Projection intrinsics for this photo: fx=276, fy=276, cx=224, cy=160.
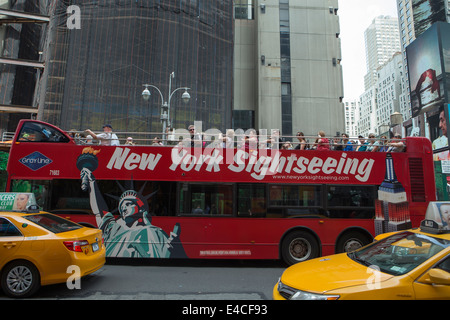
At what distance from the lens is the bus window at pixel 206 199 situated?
26.0 ft

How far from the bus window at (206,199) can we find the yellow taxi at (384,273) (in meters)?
3.92

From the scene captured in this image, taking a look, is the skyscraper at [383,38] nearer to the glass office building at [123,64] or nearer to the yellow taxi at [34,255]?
the glass office building at [123,64]

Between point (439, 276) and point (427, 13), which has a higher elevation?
point (427, 13)

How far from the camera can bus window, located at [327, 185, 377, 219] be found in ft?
26.2

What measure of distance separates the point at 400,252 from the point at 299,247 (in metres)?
4.17

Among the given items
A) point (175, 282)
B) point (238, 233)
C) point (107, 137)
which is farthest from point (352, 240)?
point (107, 137)

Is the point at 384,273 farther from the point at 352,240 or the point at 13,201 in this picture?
the point at 13,201

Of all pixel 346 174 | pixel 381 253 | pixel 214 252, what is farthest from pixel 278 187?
pixel 381 253

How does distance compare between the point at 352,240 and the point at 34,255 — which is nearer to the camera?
the point at 34,255

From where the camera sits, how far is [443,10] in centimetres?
7194

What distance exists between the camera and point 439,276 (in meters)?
2.93

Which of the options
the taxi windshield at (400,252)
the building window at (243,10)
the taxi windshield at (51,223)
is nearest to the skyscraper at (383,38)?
the building window at (243,10)

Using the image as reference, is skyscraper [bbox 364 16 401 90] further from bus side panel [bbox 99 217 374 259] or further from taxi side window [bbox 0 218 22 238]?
taxi side window [bbox 0 218 22 238]

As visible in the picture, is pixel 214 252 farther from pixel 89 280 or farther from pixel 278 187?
pixel 89 280
